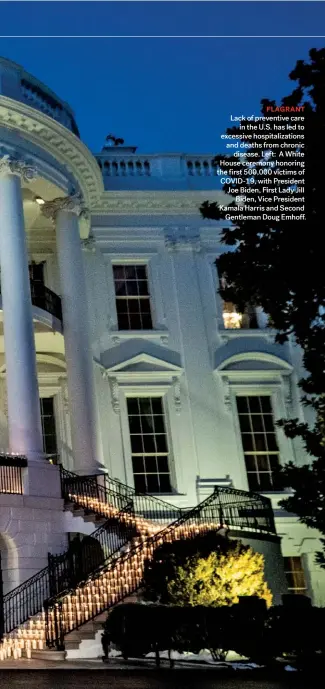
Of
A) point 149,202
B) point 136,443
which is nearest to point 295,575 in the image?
point 136,443

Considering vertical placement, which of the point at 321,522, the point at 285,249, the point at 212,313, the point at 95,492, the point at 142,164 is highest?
the point at 142,164

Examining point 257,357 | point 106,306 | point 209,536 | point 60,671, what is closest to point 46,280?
point 106,306

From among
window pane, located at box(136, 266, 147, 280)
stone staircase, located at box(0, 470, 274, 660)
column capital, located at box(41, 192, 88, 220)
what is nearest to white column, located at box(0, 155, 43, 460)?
stone staircase, located at box(0, 470, 274, 660)

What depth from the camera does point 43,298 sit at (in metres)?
23.7

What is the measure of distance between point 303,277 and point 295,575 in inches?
459

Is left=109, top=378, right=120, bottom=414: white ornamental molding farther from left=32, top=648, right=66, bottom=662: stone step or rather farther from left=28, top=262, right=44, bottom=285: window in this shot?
left=32, top=648, right=66, bottom=662: stone step

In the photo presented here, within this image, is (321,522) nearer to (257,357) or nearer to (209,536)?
(209,536)

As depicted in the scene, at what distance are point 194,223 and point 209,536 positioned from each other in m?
13.2

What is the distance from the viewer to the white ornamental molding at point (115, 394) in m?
25.6

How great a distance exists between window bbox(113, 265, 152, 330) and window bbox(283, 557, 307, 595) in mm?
7597

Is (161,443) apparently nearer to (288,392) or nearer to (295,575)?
(288,392)

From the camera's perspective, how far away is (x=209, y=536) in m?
17.4

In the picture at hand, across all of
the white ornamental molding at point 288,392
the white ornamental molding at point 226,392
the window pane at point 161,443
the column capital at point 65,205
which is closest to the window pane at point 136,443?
the window pane at point 161,443

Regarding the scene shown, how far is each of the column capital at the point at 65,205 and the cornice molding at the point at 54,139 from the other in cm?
64
